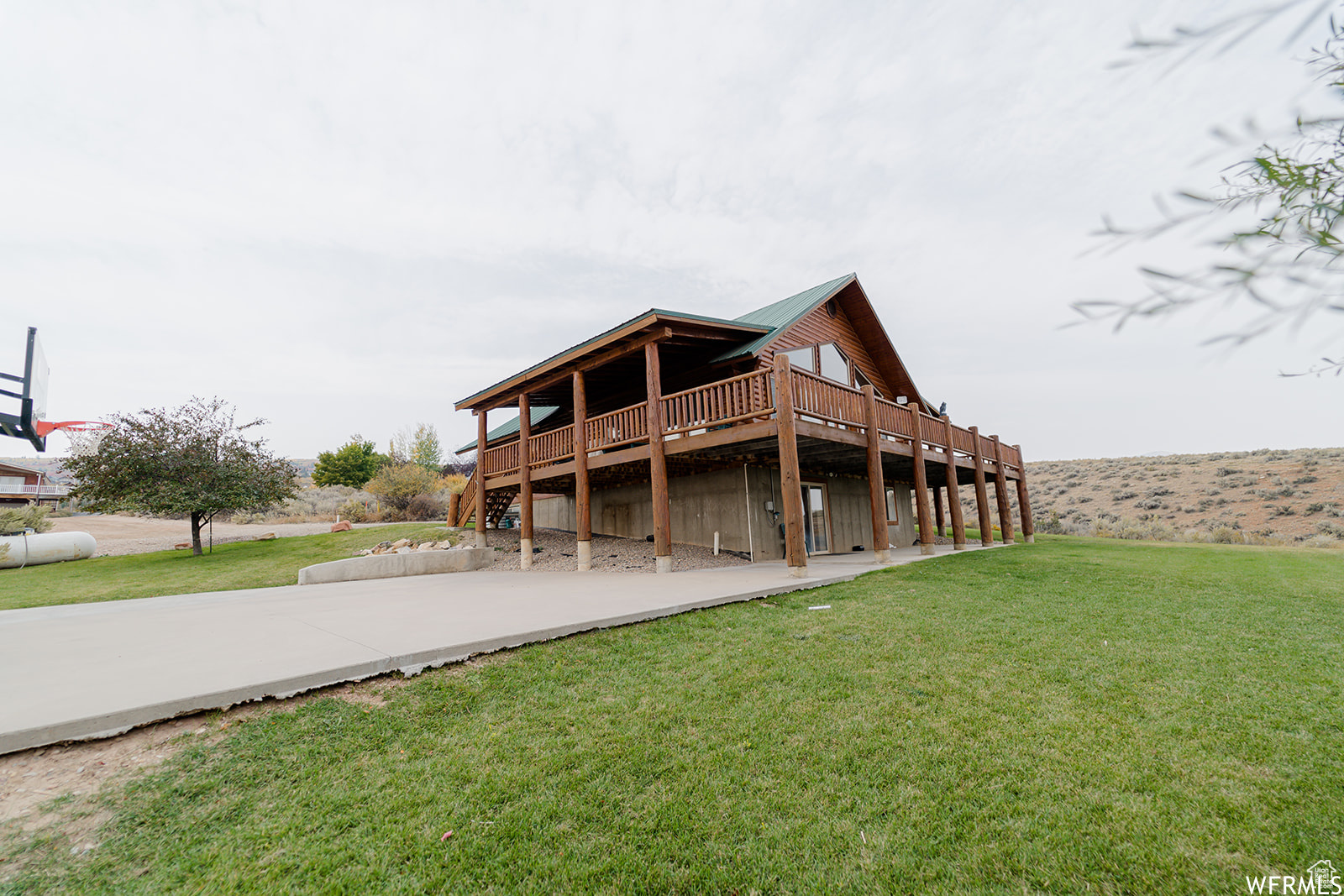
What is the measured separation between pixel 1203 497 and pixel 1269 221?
119 ft

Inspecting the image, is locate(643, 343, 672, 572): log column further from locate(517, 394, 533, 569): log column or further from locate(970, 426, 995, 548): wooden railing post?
locate(970, 426, 995, 548): wooden railing post

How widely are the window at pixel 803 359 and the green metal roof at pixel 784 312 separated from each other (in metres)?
0.78

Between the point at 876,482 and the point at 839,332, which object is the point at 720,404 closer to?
the point at 876,482

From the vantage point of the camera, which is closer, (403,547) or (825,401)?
(825,401)

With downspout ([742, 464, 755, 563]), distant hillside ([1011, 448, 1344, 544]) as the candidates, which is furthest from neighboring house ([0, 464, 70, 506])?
distant hillside ([1011, 448, 1344, 544])

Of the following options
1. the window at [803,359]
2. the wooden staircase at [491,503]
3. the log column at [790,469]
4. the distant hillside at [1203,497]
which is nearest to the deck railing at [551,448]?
the wooden staircase at [491,503]

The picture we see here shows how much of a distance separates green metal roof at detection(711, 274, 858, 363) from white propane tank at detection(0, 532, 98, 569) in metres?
20.1

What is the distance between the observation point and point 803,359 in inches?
535

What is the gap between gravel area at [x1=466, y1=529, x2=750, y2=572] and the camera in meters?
11.1

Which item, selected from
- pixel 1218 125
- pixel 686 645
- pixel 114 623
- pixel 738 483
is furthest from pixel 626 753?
pixel 738 483

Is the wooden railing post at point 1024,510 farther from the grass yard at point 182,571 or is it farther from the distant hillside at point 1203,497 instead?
the grass yard at point 182,571

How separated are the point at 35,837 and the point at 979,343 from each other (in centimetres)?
482

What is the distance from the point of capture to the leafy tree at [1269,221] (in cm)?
113

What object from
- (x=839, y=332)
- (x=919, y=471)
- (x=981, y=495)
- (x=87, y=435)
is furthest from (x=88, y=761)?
(x=87, y=435)
